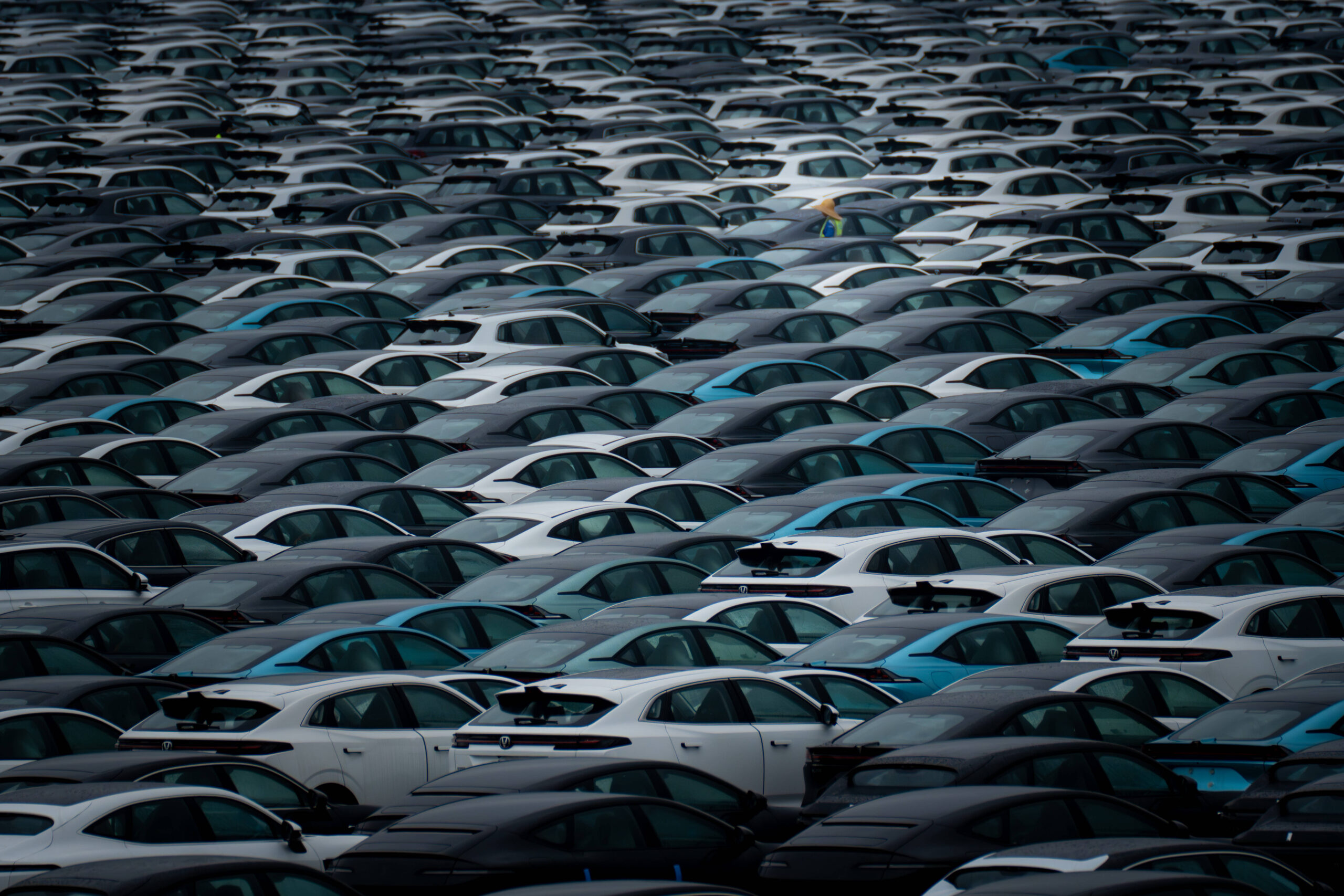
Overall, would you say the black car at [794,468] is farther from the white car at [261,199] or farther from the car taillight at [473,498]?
the white car at [261,199]

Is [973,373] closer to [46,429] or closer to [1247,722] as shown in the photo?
[46,429]

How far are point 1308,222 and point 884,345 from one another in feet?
31.7

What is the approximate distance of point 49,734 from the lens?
461 inches

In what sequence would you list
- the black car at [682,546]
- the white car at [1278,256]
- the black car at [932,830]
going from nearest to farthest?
1. the black car at [932,830]
2. the black car at [682,546]
3. the white car at [1278,256]

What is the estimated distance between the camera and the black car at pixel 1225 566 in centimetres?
1534

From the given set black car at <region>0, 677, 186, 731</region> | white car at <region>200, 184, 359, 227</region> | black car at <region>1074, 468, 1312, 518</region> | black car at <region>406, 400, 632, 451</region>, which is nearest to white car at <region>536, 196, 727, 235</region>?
white car at <region>200, 184, 359, 227</region>

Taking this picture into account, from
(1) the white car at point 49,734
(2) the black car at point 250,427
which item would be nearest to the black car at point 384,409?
(2) the black car at point 250,427

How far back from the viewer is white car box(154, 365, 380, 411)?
73.5 ft

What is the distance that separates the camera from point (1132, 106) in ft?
129

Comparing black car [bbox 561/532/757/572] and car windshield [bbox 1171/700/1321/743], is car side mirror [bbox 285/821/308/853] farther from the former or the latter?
black car [bbox 561/532/757/572]

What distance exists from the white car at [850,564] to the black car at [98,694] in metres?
4.62

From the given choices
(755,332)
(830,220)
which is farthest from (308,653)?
(830,220)

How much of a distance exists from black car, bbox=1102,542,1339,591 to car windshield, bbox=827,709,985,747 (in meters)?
4.34

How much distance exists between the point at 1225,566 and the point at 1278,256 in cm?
1485
